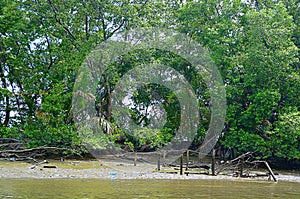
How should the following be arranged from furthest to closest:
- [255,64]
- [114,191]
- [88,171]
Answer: [255,64], [88,171], [114,191]

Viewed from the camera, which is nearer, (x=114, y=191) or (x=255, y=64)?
(x=114, y=191)

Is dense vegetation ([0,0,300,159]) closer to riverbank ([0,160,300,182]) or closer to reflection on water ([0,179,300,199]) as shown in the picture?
riverbank ([0,160,300,182])

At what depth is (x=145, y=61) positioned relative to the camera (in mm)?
23750

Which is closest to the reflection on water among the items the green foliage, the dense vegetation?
the dense vegetation

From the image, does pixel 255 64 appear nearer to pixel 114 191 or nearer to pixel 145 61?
pixel 145 61

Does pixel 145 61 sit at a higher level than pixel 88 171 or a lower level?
higher

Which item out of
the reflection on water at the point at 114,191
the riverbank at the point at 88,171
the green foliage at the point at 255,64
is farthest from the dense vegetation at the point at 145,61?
the reflection on water at the point at 114,191

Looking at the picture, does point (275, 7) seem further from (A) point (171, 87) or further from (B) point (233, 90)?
(A) point (171, 87)

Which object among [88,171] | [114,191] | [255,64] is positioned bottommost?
[114,191]

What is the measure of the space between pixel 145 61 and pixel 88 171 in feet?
28.5

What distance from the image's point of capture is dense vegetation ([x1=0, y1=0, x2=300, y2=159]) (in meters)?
21.9

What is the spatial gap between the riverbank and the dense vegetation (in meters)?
2.41

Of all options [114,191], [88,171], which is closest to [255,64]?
[88,171]

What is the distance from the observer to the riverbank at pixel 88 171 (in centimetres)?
1439
